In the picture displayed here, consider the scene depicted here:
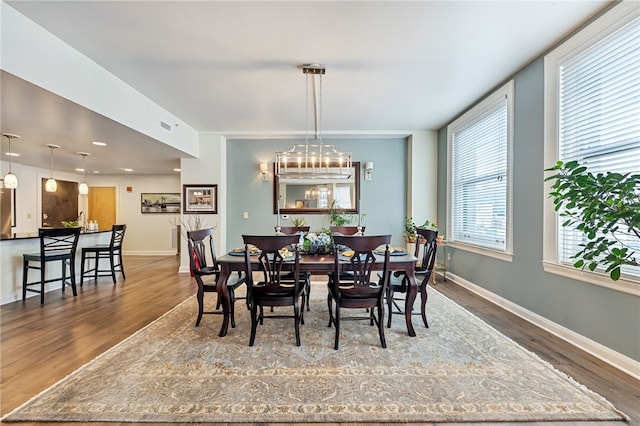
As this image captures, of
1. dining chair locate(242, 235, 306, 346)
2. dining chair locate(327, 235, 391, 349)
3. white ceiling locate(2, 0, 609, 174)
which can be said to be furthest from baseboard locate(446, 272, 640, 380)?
white ceiling locate(2, 0, 609, 174)

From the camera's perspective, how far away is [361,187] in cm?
555

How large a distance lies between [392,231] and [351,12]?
4.12m

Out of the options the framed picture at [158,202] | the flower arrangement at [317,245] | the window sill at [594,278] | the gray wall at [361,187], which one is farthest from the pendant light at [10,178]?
the window sill at [594,278]

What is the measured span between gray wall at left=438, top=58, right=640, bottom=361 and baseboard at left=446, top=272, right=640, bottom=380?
0.04m

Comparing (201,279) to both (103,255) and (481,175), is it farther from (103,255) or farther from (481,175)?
(481,175)

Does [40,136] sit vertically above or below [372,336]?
above

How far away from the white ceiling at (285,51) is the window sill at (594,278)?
212 cm

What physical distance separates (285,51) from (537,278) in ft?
11.3

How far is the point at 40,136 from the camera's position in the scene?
404 centimetres

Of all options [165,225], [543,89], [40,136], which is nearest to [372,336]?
[543,89]

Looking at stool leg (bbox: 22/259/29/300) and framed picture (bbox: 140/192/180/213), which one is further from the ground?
framed picture (bbox: 140/192/180/213)

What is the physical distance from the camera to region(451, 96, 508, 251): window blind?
3.46 meters

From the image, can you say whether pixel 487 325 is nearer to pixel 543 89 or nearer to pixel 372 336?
pixel 372 336

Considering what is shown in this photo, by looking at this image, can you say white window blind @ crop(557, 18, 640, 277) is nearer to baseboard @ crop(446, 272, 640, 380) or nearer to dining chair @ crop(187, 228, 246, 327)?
baseboard @ crop(446, 272, 640, 380)
